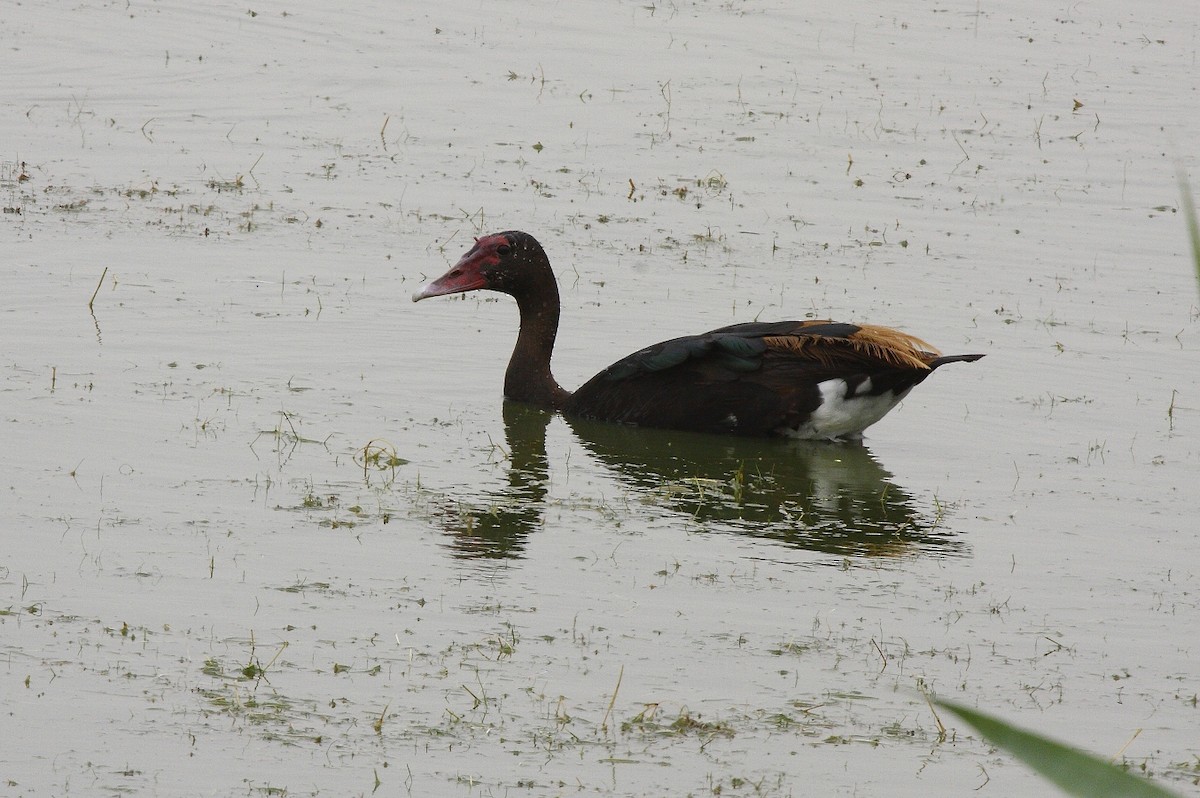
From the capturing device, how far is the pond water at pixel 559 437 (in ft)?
18.3

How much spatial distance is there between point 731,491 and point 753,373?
3.60 ft

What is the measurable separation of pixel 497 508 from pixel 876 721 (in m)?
2.72

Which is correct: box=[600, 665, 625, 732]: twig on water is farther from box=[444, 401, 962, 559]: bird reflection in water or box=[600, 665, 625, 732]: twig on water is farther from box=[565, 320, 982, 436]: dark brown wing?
box=[565, 320, 982, 436]: dark brown wing

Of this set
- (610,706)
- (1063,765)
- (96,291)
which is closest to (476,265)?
(96,291)

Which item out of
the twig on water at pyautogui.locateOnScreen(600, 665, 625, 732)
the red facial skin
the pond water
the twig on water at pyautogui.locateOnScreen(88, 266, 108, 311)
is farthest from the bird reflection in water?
the twig on water at pyautogui.locateOnScreen(88, 266, 108, 311)

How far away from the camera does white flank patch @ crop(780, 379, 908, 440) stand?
9.40 m

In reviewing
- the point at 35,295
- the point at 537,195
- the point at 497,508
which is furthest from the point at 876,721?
the point at 537,195

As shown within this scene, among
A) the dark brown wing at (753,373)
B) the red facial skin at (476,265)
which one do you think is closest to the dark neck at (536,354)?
the red facial skin at (476,265)

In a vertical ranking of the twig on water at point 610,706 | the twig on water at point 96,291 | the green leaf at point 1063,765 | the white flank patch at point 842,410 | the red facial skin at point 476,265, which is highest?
the green leaf at point 1063,765

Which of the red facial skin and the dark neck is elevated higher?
the red facial skin

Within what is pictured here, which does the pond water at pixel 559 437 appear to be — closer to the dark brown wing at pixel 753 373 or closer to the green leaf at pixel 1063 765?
the dark brown wing at pixel 753 373

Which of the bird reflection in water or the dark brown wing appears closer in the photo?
the bird reflection in water

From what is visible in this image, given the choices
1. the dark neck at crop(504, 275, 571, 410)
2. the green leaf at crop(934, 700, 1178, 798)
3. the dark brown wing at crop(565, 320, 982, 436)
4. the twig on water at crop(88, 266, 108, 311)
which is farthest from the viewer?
the twig on water at crop(88, 266, 108, 311)

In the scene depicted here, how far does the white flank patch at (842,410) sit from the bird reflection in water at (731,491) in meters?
0.10
